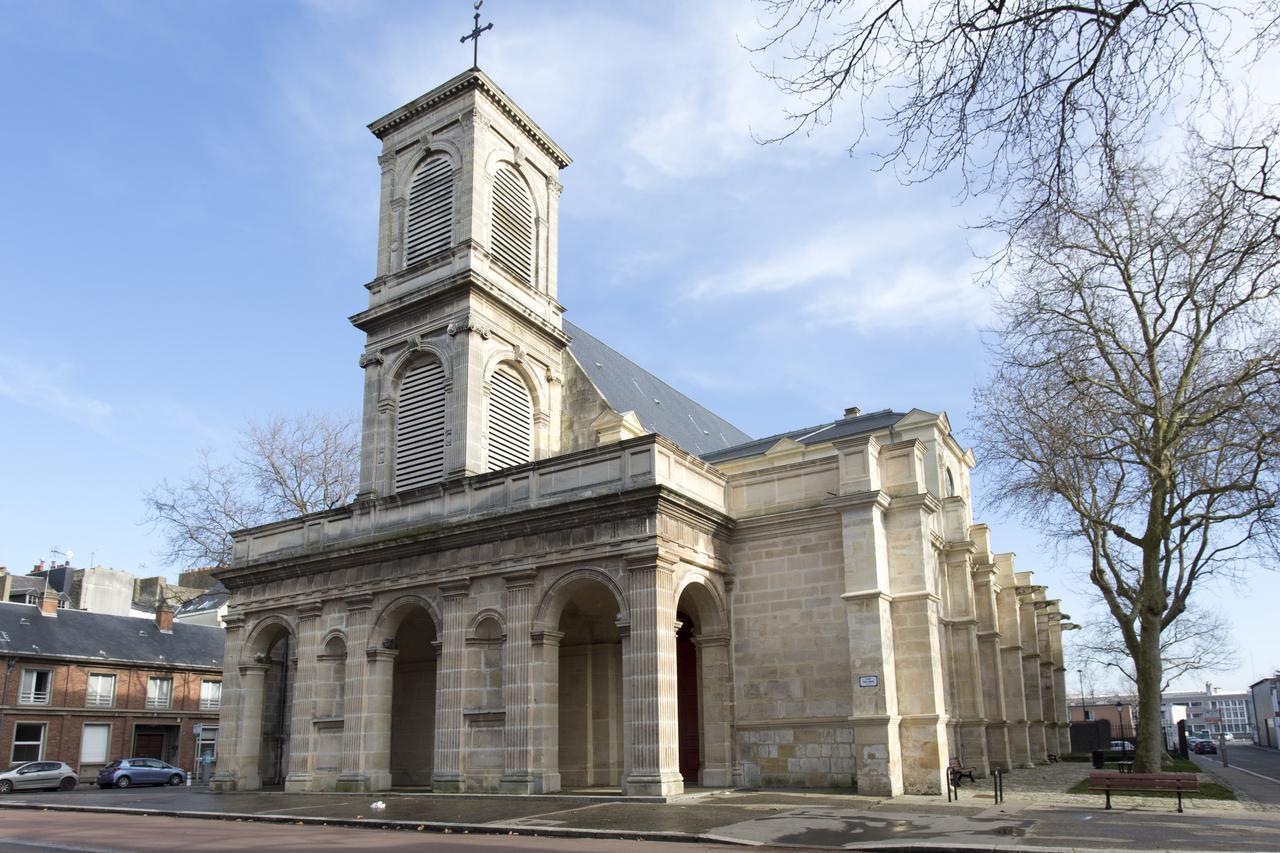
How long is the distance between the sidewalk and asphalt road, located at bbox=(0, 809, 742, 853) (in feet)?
2.25

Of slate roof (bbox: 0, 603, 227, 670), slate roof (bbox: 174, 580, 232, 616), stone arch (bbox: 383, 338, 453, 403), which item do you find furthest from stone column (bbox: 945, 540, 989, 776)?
slate roof (bbox: 174, 580, 232, 616)

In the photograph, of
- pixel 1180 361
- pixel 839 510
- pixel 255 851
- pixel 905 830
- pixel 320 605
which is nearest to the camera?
pixel 255 851

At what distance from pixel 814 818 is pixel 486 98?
21260 mm

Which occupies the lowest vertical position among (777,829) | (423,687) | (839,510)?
(777,829)

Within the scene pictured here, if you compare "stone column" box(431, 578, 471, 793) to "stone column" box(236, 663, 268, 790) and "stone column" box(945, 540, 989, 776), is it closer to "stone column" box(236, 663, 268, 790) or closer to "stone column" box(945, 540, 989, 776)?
"stone column" box(236, 663, 268, 790)

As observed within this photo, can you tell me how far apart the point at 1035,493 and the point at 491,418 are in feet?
47.4

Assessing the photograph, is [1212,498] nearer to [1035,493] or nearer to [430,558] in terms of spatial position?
[1035,493]

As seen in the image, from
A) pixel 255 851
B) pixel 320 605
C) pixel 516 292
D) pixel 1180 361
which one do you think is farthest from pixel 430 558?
pixel 1180 361

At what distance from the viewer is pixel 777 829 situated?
1296 cm

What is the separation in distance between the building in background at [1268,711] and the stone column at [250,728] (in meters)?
77.1

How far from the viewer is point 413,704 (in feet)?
79.8

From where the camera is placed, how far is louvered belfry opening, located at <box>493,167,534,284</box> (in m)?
26.5

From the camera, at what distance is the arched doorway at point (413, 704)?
23.8 metres

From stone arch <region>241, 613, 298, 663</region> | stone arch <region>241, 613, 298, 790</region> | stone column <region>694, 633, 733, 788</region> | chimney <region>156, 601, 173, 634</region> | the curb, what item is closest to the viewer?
the curb
